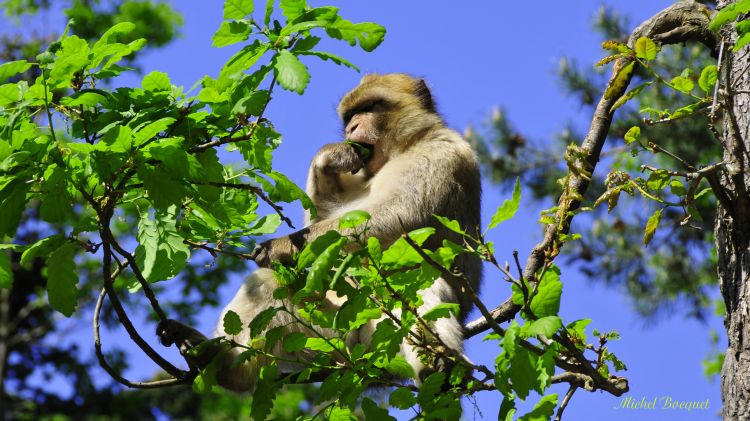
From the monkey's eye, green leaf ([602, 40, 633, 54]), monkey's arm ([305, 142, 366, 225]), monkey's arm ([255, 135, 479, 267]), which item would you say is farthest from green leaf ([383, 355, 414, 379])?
the monkey's eye

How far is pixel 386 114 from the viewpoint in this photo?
6641 mm

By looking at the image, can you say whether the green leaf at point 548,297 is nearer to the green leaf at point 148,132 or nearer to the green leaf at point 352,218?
the green leaf at point 352,218

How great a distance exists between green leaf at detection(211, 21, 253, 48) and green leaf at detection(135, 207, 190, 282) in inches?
26.3

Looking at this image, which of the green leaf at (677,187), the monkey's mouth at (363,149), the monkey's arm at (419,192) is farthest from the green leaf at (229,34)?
the monkey's mouth at (363,149)

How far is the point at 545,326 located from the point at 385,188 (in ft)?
10.8

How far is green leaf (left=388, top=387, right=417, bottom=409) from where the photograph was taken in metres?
3.35

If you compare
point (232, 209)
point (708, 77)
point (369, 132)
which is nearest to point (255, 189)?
point (232, 209)

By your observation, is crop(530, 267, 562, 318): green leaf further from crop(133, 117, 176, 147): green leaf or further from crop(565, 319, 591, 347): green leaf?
crop(133, 117, 176, 147): green leaf

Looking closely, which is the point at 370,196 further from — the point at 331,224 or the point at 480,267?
the point at 480,267

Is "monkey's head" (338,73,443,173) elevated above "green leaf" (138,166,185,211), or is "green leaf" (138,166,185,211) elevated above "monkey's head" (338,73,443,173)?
"monkey's head" (338,73,443,173)

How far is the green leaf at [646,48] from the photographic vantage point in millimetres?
3629

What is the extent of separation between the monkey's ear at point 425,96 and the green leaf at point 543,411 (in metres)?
4.05

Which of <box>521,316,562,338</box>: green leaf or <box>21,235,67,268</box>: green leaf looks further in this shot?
<box>21,235,67,268</box>: green leaf

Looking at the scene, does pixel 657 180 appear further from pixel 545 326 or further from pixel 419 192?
pixel 419 192
